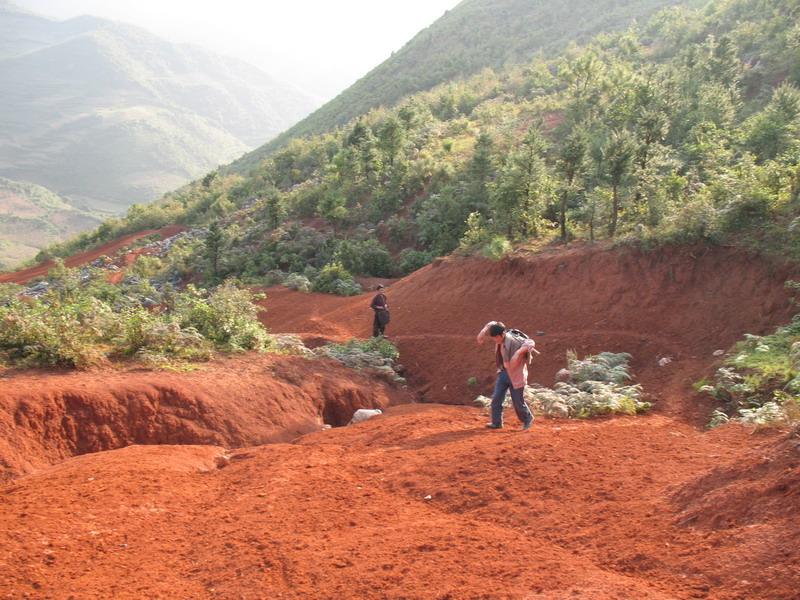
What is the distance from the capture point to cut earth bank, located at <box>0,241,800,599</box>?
12.2 ft

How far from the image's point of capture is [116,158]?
11944cm

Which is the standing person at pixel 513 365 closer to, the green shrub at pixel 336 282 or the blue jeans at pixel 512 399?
the blue jeans at pixel 512 399

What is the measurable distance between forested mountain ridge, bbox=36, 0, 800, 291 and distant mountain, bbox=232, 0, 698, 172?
1074cm

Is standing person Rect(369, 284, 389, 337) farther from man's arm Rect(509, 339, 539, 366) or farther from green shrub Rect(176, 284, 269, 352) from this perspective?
man's arm Rect(509, 339, 539, 366)

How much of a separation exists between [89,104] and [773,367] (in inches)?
6891

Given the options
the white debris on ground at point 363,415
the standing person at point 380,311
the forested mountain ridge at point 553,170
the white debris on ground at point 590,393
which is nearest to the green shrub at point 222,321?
the white debris on ground at point 363,415

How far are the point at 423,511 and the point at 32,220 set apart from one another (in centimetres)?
9013

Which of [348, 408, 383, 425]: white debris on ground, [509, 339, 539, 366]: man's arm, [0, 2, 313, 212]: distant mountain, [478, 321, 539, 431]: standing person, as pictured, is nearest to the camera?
[509, 339, 539, 366]: man's arm

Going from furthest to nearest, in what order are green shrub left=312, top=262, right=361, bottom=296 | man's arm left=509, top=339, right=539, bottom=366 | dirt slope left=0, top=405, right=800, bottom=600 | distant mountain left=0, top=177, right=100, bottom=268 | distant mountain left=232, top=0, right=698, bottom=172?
distant mountain left=0, top=177, right=100, bottom=268 < distant mountain left=232, top=0, right=698, bottom=172 < green shrub left=312, top=262, right=361, bottom=296 < man's arm left=509, top=339, right=539, bottom=366 < dirt slope left=0, top=405, right=800, bottom=600

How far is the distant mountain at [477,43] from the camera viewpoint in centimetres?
4962

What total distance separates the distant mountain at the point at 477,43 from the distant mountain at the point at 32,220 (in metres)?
29.8

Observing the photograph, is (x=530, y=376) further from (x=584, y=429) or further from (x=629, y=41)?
(x=629, y=41)

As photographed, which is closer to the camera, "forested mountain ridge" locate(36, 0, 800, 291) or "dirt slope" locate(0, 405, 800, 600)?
"dirt slope" locate(0, 405, 800, 600)

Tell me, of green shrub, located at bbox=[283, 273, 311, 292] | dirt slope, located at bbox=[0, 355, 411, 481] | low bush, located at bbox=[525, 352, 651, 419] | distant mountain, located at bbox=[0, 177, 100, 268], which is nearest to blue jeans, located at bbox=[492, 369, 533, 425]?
low bush, located at bbox=[525, 352, 651, 419]
